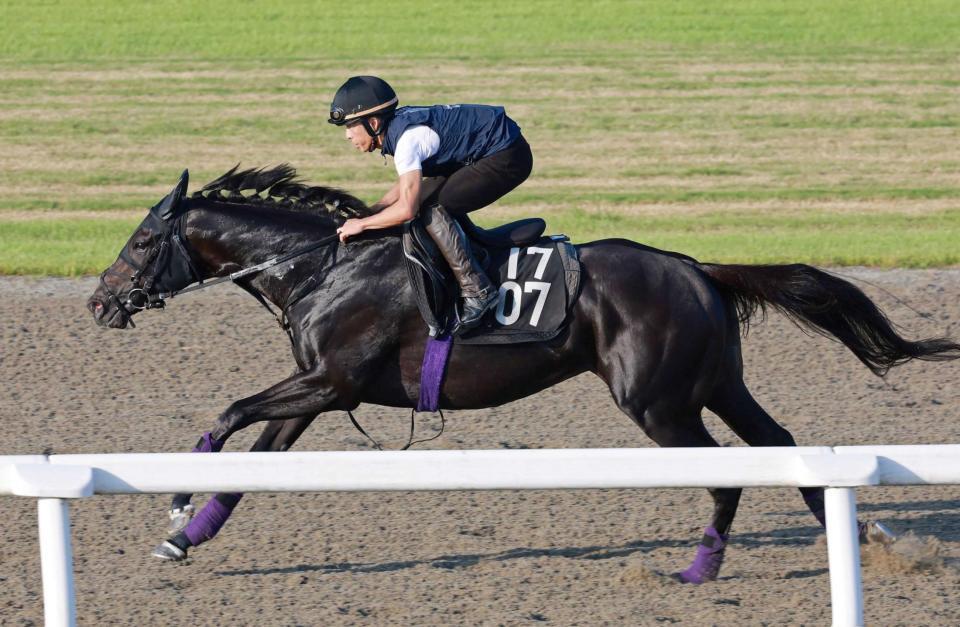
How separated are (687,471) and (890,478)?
593 millimetres

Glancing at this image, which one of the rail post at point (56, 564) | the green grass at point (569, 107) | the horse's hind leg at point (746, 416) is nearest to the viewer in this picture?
the rail post at point (56, 564)

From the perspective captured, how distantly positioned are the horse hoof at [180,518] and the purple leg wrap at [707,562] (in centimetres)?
197

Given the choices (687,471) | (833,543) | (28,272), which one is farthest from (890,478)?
(28,272)

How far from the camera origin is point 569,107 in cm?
1867

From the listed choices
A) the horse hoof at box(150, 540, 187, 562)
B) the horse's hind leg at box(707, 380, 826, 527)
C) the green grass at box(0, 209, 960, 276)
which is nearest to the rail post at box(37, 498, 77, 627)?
the horse hoof at box(150, 540, 187, 562)

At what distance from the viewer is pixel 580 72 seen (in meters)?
20.3

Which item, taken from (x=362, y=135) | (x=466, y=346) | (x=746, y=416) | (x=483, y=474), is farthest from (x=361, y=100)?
(x=483, y=474)

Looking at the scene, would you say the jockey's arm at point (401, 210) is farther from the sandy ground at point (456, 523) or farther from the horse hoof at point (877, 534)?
the horse hoof at point (877, 534)

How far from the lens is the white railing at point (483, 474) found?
165 inches

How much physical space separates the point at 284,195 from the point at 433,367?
44.1 inches

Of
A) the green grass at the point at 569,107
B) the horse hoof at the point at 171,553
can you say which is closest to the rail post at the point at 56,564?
the horse hoof at the point at 171,553

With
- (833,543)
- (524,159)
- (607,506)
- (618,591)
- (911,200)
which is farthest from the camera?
(911,200)

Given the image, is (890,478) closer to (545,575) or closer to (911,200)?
(545,575)

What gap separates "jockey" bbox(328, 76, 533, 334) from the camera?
19.2 feet
